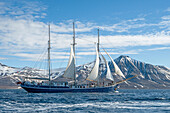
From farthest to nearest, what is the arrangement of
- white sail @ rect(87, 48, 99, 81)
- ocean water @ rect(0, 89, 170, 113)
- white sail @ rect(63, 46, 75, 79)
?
white sail @ rect(63, 46, 75, 79) < white sail @ rect(87, 48, 99, 81) < ocean water @ rect(0, 89, 170, 113)

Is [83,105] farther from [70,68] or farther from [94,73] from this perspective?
[70,68]

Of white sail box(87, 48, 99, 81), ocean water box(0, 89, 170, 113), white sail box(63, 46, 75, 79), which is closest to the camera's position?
ocean water box(0, 89, 170, 113)

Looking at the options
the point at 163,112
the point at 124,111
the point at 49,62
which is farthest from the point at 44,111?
the point at 49,62

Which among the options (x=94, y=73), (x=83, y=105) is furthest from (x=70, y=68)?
(x=83, y=105)

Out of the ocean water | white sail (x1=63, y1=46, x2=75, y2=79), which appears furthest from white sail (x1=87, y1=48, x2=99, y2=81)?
the ocean water

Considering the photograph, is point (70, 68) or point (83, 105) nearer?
point (83, 105)

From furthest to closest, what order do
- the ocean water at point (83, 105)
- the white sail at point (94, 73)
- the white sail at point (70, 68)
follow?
the white sail at point (70, 68), the white sail at point (94, 73), the ocean water at point (83, 105)

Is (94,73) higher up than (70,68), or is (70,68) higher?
(70,68)

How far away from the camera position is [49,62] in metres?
132

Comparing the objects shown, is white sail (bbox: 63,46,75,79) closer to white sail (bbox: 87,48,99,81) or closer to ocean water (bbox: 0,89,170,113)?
white sail (bbox: 87,48,99,81)

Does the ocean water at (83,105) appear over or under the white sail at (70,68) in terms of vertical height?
under

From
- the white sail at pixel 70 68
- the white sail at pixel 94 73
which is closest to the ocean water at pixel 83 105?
the white sail at pixel 94 73

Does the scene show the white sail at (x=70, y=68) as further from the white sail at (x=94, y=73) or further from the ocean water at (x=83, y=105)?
the ocean water at (x=83, y=105)

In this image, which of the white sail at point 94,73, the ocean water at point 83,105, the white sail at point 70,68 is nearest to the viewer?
the ocean water at point 83,105
